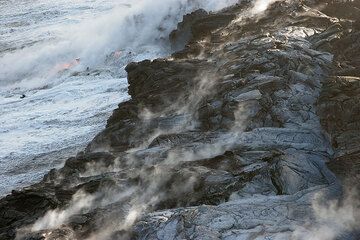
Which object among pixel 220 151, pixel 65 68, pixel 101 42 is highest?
pixel 101 42

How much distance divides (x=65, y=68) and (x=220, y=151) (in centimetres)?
1279

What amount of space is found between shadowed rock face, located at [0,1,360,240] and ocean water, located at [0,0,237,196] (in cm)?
221

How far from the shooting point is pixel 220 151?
9125mm

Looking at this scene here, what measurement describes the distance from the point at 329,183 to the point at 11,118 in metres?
11.8

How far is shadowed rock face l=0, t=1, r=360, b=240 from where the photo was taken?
23.5 feet

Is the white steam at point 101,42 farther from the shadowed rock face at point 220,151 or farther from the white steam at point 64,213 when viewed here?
the white steam at point 64,213

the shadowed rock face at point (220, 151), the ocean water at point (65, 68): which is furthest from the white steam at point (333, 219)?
the ocean water at point (65, 68)

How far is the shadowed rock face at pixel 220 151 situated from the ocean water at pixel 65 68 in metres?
2.21

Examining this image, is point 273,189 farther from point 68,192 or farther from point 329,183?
point 68,192

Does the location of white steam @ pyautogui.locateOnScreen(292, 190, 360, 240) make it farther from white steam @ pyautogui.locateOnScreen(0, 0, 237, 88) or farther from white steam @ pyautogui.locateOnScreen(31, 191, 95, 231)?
→ white steam @ pyautogui.locateOnScreen(0, 0, 237, 88)

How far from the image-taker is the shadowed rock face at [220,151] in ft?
23.5

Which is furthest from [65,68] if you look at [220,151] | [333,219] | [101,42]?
[333,219]

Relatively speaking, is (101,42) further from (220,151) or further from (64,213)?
(64,213)

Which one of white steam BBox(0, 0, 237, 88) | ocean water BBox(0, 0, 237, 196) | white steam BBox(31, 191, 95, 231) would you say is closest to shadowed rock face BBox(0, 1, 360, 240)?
white steam BBox(31, 191, 95, 231)
